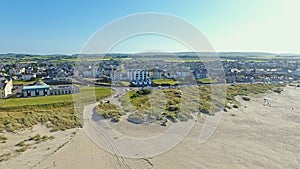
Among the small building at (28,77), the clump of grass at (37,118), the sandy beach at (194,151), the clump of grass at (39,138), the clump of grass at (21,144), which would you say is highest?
the small building at (28,77)

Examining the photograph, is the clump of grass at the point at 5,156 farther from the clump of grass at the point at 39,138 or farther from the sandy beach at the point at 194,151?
the clump of grass at the point at 39,138

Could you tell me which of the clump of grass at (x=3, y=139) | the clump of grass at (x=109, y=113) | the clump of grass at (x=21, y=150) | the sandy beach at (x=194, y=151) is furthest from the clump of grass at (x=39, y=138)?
the clump of grass at (x=109, y=113)

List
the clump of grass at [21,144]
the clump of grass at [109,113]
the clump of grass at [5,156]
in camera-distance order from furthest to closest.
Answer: the clump of grass at [109,113]
the clump of grass at [21,144]
the clump of grass at [5,156]

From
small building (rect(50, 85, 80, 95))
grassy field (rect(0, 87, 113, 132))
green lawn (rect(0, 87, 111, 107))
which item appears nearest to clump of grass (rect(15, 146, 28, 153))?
grassy field (rect(0, 87, 113, 132))

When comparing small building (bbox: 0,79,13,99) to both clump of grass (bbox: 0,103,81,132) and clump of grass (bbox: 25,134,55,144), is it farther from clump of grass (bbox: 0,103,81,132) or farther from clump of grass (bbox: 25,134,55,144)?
clump of grass (bbox: 25,134,55,144)

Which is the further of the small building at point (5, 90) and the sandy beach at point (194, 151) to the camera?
the small building at point (5, 90)

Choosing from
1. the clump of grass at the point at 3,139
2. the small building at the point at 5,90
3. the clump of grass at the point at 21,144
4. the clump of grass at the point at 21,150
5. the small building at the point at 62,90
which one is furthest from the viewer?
the small building at the point at 62,90

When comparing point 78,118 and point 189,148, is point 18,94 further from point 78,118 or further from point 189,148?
point 189,148
